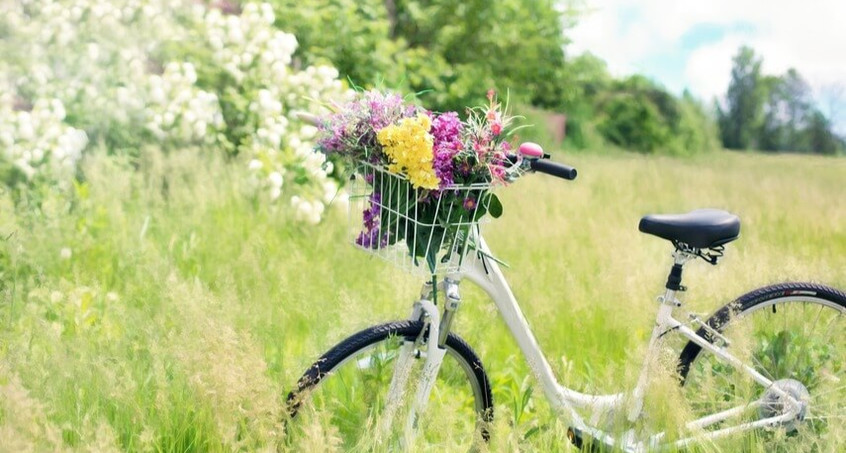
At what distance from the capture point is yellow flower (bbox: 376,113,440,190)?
7.95ft

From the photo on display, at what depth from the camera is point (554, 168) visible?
2.62 meters

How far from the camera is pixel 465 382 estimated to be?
12.4 ft

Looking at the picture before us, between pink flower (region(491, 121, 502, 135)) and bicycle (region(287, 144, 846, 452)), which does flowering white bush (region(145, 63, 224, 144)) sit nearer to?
bicycle (region(287, 144, 846, 452))

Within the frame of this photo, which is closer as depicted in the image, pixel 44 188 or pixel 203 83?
pixel 44 188

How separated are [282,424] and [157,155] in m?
4.18

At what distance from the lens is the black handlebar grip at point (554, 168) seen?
256cm

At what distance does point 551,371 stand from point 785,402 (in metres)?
0.78

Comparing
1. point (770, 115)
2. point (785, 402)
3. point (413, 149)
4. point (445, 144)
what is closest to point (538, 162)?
point (445, 144)

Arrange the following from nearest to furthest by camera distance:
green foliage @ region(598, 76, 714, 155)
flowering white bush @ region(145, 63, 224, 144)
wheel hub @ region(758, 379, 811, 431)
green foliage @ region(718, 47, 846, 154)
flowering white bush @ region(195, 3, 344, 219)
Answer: wheel hub @ region(758, 379, 811, 431)
flowering white bush @ region(195, 3, 344, 219)
flowering white bush @ region(145, 63, 224, 144)
green foliage @ region(718, 47, 846, 154)
green foliage @ region(598, 76, 714, 155)

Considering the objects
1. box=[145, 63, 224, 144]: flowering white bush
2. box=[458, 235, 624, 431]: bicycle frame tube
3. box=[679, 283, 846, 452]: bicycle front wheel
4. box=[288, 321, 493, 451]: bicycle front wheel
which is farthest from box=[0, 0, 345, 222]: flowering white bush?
box=[679, 283, 846, 452]: bicycle front wheel

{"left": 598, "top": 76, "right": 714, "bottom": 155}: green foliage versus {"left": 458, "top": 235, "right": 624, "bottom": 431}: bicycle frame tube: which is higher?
{"left": 458, "top": 235, "right": 624, "bottom": 431}: bicycle frame tube

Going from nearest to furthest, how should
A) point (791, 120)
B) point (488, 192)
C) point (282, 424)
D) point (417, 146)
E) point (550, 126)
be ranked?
point (417, 146), point (488, 192), point (282, 424), point (791, 120), point (550, 126)

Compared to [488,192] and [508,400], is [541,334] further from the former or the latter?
[488,192]

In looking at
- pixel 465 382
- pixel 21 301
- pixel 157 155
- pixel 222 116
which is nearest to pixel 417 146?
pixel 465 382
